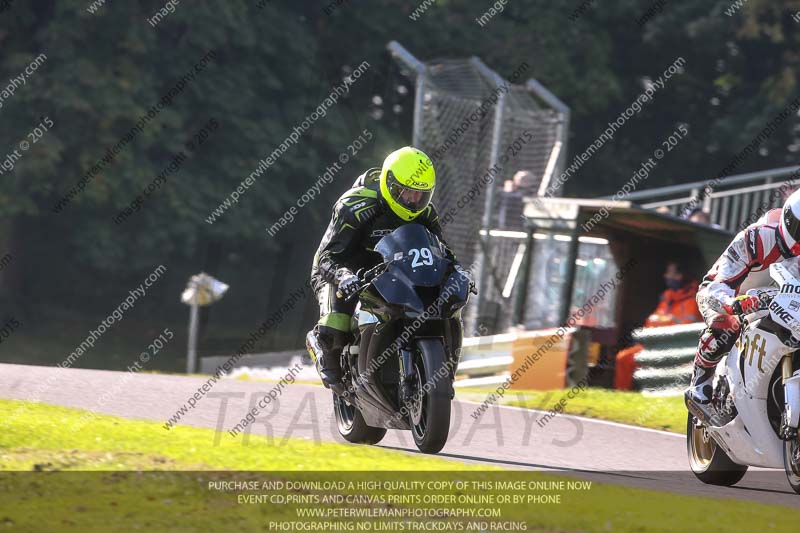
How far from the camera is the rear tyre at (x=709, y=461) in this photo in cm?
852

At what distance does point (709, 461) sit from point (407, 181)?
8.41 ft

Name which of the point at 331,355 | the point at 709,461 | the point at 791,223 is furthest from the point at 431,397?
the point at 791,223

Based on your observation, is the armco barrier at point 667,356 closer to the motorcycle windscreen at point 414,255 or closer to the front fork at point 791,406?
the motorcycle windscreen at point 414,255

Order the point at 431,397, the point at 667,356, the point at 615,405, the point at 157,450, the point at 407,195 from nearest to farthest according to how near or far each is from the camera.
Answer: the point at 157,450 < the point at 431,397 < the point at 407,195 < the point at 615,405 < the point at 667,356

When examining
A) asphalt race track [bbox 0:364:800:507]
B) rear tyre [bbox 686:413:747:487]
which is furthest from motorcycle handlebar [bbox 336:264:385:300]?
rear tyre [bbox 686:413:747:487]

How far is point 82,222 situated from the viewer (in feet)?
91.3

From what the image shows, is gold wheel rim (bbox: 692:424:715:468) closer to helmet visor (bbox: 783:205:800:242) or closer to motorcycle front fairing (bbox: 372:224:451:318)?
helmet visor (bbox: 783:205:800:242)

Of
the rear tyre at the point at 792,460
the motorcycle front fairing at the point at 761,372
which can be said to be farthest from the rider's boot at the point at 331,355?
the rear tyre at the point at 792,460

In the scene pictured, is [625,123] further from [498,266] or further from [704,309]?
[704,309]

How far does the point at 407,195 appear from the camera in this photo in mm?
8812

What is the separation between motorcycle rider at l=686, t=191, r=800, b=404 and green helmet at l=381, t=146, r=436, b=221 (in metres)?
1.83

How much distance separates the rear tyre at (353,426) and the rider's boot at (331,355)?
283 mm

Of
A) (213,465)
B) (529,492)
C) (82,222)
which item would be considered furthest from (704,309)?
(82,222)

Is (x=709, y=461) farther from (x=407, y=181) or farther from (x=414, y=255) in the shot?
(x=407, y=181)
